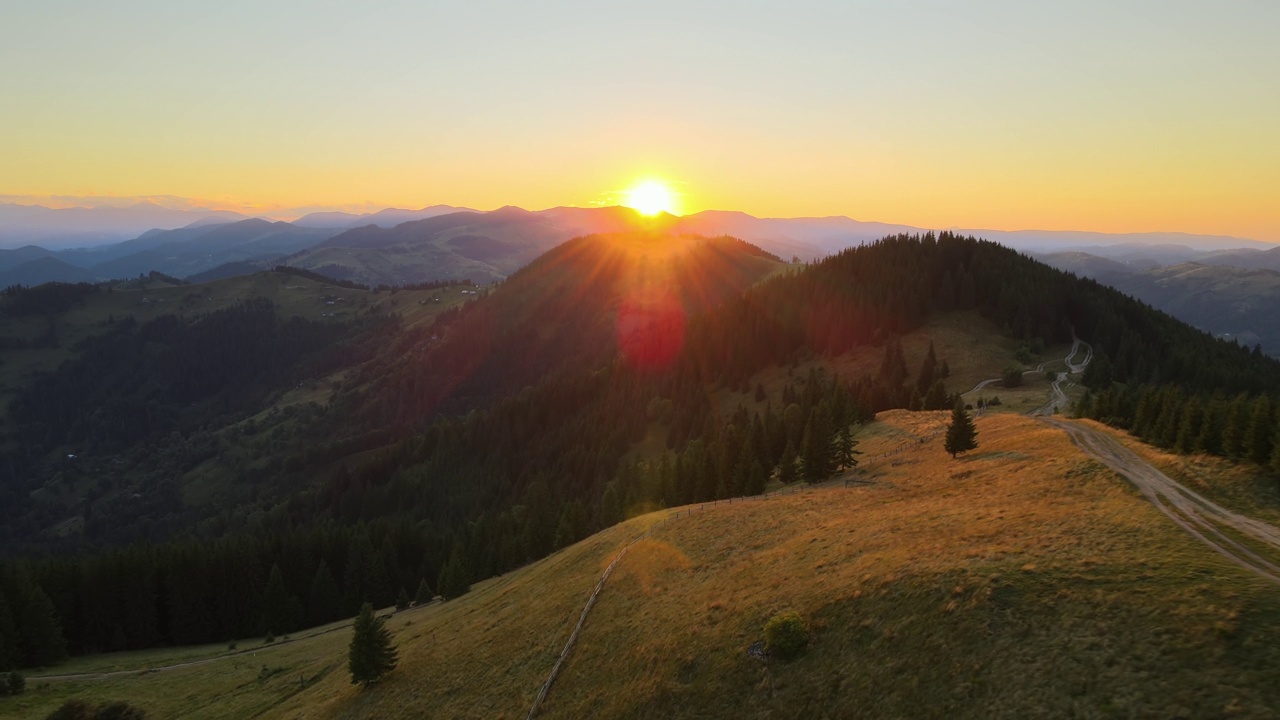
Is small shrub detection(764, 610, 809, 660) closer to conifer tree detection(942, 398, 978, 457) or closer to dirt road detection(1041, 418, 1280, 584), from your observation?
dirt road detection(1041, 418, 1280, 584)

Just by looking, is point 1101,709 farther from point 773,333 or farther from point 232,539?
point 773,333

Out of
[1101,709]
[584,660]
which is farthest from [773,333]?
[1101,709]

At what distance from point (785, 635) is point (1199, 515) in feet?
73.8

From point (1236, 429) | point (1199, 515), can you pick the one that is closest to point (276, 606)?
point (1199, 515)

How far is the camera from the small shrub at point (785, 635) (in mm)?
28750

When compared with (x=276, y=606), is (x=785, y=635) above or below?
above

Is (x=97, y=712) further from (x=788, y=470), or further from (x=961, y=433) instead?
(x=961, y=433)

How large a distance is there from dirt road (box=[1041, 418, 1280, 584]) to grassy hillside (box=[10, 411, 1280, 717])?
46.3 inches

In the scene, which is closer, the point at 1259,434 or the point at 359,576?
the point at 1259,434

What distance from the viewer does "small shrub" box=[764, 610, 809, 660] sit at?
94.3 ft

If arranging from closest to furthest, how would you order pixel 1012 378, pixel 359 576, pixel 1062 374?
pixel 359 576 → pixel 1012 378 → pixel 1062 374

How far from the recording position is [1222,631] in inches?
796

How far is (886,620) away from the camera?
27.5 metres

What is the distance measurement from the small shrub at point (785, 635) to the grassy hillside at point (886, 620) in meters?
0.57
